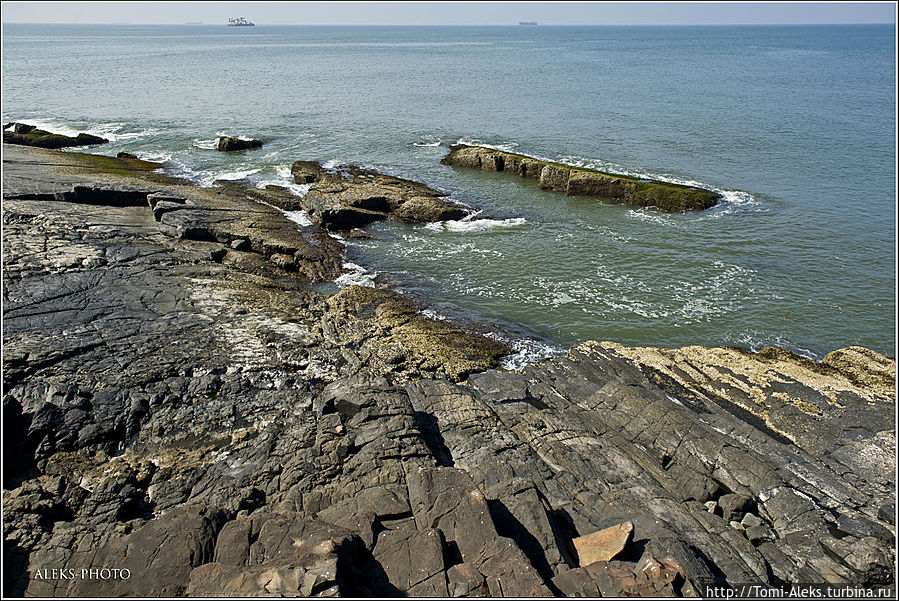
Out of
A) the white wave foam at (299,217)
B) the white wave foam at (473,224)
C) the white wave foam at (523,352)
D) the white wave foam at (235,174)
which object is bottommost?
the white wave foam at (523,352)

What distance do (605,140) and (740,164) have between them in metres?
12.4

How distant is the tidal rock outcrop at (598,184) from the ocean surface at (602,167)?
1270 mm

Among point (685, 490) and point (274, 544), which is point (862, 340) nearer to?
point (685, 490)

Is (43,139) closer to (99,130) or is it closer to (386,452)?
(99,130)

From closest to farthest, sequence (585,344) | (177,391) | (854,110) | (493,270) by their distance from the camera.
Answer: (177,391) → (585,344) → (493,270) → (854,110)

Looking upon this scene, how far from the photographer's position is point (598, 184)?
38125 millimetres

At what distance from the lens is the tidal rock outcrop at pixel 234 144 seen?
49.2 metres

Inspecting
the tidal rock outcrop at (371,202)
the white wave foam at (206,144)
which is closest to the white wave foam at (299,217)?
A: the tidal rock outcrop at (371,202)

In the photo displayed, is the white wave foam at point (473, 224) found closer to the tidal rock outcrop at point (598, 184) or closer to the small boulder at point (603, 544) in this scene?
the tidal rock outcrop at point (598, 184)

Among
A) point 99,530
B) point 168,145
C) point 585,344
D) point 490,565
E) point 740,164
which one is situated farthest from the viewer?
point 168,145

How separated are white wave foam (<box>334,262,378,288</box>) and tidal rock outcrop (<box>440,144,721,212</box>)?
18.7 meters

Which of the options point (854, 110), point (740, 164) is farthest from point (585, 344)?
point (854, 110)

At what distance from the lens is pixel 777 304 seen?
23.7 m

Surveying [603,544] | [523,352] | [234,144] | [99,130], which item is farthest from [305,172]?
[603,544]
